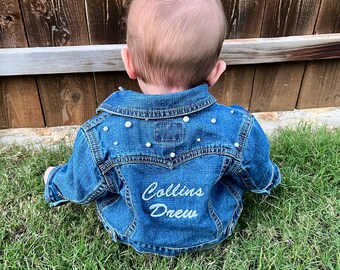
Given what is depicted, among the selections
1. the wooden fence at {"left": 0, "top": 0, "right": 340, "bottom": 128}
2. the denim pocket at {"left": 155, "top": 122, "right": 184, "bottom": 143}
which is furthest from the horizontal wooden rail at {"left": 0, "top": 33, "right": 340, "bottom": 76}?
the denim pocket at {"left": 155, "top": 122, "right": 184, "bottom": 143}

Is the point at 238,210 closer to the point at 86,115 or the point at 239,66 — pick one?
the point at 239,66

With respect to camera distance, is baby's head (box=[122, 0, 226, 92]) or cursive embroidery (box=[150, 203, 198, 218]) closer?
baby's head (box=[122, 0, 226, 92])

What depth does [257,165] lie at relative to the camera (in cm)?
188

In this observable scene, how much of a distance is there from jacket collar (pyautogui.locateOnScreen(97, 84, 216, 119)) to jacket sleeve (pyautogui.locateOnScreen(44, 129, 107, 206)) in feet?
0.70

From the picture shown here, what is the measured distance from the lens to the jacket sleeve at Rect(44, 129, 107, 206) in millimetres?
1693

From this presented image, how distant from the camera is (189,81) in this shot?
1589 millimetres

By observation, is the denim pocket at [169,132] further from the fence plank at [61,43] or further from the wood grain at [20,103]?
the wood grain at [20,103]

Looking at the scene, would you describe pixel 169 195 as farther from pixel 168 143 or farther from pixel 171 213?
pixel 168 143

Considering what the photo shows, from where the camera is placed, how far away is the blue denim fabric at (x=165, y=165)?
5.23 ft

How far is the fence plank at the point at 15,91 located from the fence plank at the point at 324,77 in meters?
1.82

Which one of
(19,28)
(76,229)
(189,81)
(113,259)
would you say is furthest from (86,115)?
(189,81)

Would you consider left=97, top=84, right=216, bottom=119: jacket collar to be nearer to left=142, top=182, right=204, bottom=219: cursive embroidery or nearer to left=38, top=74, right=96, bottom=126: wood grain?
left=142, top=182, right=204, bottom=219: cursive embroidery

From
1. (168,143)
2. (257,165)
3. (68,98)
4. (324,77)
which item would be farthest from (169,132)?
(324,77)

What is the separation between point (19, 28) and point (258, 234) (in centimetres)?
175
